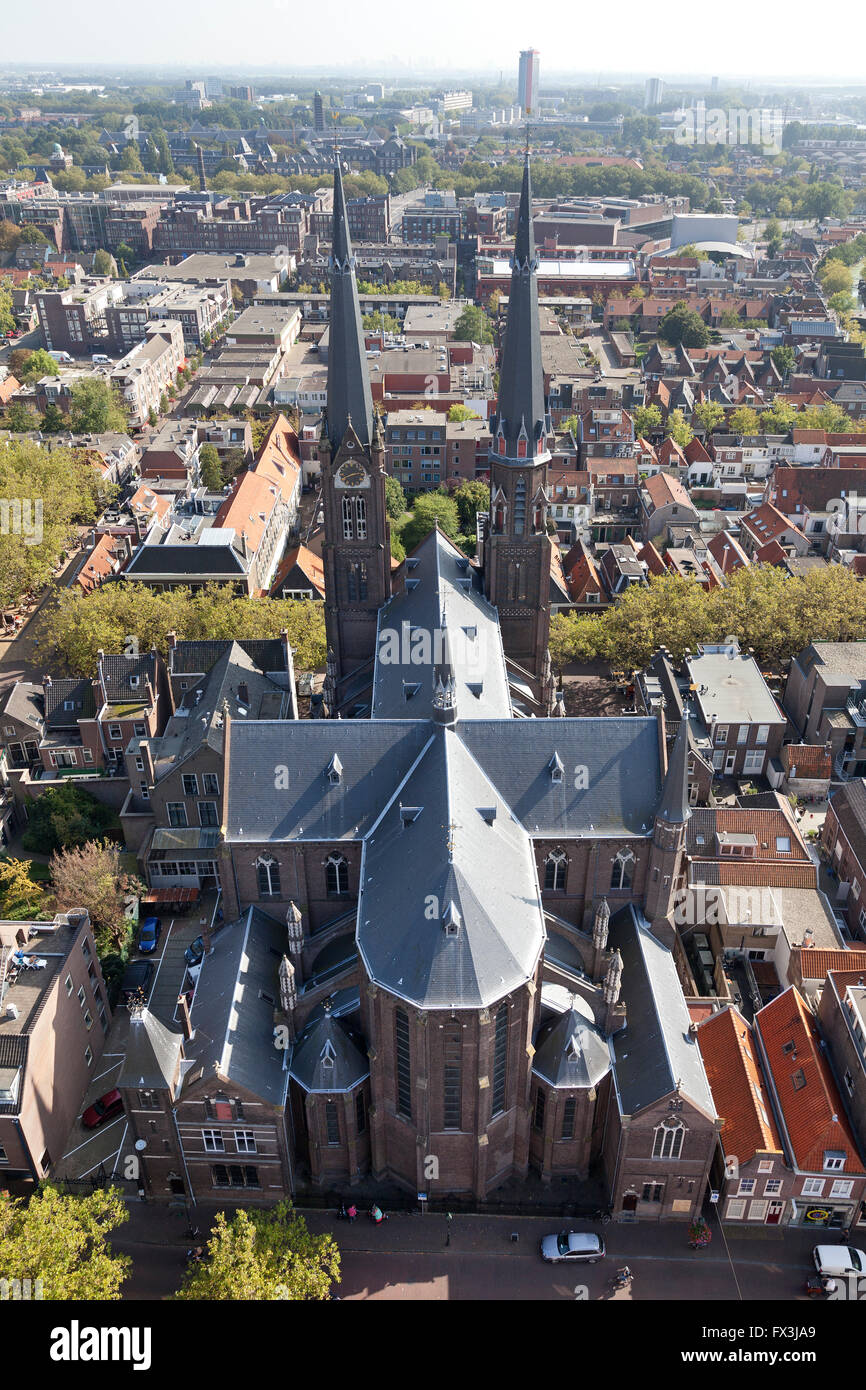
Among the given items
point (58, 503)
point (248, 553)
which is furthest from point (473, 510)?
point (58, 503)

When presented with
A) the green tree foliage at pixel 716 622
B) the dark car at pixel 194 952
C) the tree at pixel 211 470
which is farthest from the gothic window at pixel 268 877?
the tree at pixel 211 470

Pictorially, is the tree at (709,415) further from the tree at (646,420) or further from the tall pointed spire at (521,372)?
the tall pointed spire at (521,372)

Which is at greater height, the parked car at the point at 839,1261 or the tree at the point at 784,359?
the tree at the point at 784,359

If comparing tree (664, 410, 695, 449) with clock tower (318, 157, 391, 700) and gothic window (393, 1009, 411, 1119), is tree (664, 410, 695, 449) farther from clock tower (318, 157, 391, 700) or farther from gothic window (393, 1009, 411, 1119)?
gothic window (393, 1009, 411, 1119)

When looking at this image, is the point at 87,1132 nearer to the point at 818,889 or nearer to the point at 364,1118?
the point at 364,1118

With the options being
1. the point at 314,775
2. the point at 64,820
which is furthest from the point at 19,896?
the point at 314,775

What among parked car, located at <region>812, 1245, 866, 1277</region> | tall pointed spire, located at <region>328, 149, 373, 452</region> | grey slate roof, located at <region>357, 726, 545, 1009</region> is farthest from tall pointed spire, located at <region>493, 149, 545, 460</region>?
parked car, located at <region>812, 1245, 866, 1277</region>

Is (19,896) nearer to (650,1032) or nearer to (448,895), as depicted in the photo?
(448,895)
